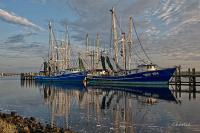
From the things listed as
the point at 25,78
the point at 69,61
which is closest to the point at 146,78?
the point at 69,61

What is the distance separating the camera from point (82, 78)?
104 m

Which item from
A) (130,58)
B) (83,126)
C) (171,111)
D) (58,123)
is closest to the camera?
(83,126)

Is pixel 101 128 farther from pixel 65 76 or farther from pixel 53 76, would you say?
pixel 53 76

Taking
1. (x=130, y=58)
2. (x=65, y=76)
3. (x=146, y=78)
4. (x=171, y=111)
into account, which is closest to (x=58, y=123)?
(x=171, y=111)

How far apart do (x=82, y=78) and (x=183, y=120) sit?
80.0 metres

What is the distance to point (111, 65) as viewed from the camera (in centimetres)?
9700

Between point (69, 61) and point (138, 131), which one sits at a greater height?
point (69, 61)

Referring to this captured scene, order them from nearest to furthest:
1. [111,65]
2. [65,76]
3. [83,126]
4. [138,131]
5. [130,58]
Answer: [138,131] < [83,126] < [130,58] < [111,65] < [65,76]

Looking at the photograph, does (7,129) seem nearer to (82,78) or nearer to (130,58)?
(130,58)

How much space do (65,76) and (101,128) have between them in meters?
91.0

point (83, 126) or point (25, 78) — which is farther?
point (25, 78)

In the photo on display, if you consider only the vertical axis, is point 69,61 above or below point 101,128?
above

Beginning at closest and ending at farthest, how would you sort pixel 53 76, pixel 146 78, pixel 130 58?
1. pixel 146 78
2. pixel 130 58
3. pixel 53 76

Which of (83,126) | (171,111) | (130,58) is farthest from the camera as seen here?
(130,58)
